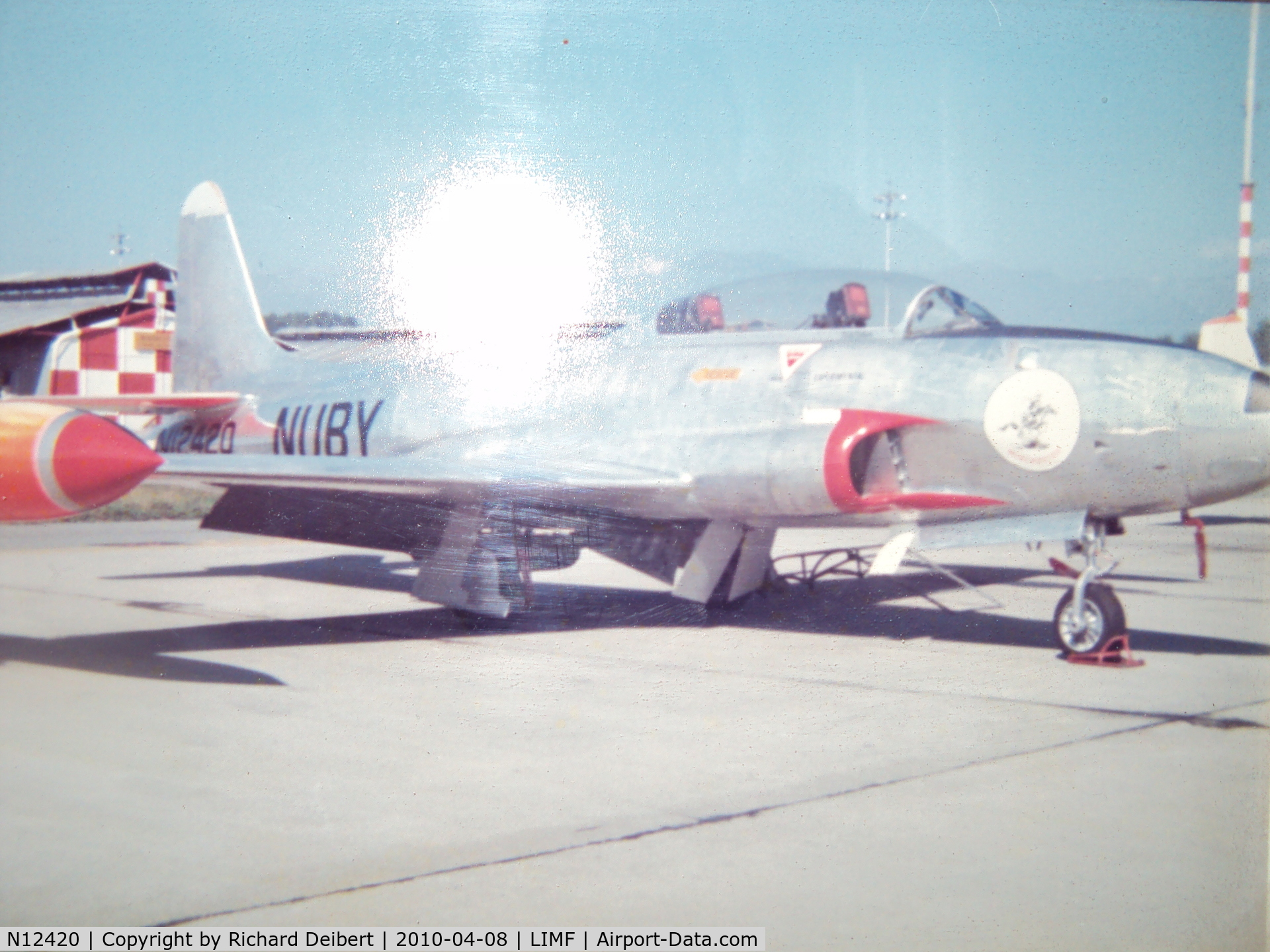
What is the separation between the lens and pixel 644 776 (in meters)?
3.71

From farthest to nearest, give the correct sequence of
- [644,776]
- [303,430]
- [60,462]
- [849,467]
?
[303,430]
[849,467]
[60,462]
[644,776]

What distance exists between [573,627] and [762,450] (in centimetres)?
187

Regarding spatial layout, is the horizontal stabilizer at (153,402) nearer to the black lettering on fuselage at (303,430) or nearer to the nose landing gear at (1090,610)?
the black lettering on fuselage at (303,430)

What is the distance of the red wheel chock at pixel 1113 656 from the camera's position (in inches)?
221

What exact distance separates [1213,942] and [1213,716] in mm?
2243

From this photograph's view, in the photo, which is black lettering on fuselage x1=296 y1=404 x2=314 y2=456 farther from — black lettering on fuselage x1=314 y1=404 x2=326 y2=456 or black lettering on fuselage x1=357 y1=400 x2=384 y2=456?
black lettering on fuselage x1=357 y1=400 x2=384 y2=456

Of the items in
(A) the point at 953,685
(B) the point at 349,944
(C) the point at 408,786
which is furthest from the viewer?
(A) the point at 953,685

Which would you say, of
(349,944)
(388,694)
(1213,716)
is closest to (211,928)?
(349,944)

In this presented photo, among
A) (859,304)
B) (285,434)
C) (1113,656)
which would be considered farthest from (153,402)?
(1113,656)

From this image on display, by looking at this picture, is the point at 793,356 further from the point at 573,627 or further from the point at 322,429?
the point at 322,429

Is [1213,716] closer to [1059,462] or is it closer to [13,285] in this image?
[1059,462]

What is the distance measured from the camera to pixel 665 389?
6.51 meters

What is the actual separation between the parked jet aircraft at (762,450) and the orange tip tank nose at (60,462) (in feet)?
5.38

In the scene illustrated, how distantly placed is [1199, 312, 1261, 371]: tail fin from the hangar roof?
5970mm
